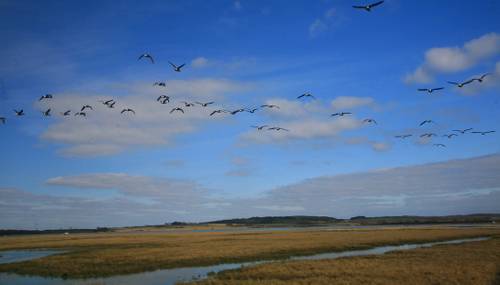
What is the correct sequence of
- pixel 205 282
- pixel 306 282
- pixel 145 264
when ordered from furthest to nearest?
pixel 145 264 < pixel 205 282 < pixel 306 282

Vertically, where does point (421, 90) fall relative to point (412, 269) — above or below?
above

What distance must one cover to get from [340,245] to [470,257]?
22.9 metres

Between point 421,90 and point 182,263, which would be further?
point 182,263

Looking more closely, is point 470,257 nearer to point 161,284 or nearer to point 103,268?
point 161,284

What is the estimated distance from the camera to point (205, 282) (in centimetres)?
3178

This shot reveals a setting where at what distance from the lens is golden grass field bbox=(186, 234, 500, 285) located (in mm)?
29316

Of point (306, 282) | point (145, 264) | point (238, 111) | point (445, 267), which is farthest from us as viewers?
point (145, 264)

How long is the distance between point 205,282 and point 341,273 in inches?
394

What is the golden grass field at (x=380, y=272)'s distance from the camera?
29316mm

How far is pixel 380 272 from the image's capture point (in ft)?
108

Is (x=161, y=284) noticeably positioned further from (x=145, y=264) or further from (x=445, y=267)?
(x=445, y=267)

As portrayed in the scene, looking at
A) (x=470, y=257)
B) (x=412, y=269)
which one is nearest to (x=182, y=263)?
(x=412, y=269)

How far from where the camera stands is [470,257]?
134ft

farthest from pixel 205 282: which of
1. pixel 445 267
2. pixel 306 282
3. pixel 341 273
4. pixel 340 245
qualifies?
pixel 340 245
